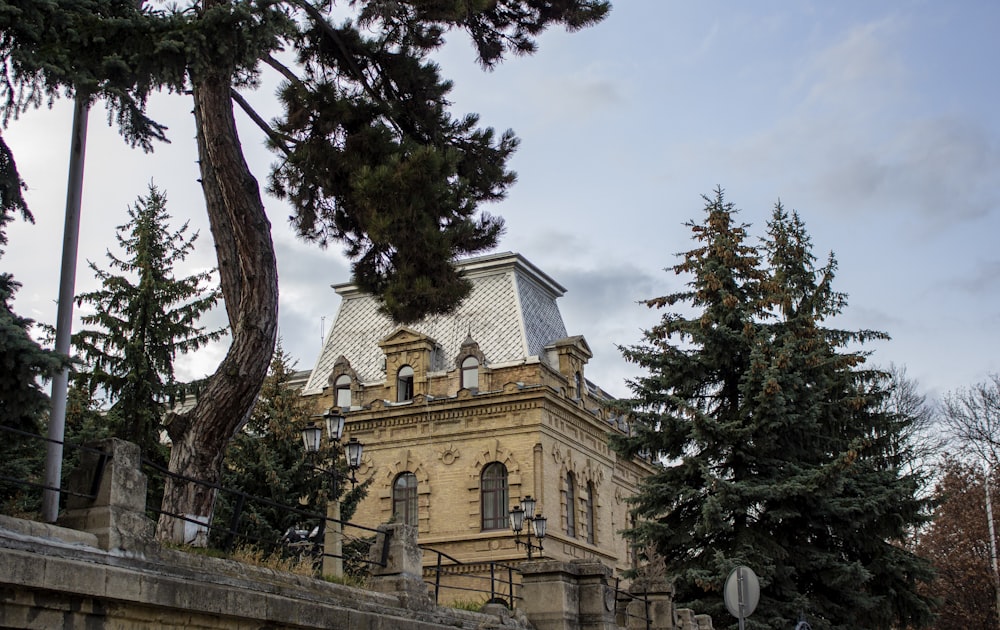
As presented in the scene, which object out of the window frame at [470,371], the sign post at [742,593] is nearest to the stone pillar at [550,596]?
the sign post at [742,593]

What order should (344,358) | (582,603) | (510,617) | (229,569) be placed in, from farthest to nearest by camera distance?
(344,358) < (582,603) < (510,617) < (229,569)

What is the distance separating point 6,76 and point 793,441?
20.3m

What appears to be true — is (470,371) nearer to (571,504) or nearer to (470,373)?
(470,373)

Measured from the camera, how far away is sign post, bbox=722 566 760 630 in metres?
14.4

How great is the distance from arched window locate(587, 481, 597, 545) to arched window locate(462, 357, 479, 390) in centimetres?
576

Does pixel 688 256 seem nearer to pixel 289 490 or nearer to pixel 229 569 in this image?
pixel 289 490

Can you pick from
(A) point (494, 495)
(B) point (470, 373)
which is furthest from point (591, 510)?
(B) point (470, 373)

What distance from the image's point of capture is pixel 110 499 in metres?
9.02

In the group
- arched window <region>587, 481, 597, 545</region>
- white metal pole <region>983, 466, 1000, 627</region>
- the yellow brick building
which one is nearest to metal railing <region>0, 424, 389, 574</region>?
the yellow brick building

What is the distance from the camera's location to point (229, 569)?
10.2 meters

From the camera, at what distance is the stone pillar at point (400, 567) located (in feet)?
42.9

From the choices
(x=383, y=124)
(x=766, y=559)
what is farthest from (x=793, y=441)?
(x=383, y=124)

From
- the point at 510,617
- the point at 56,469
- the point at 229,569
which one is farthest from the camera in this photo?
the point at 510,617

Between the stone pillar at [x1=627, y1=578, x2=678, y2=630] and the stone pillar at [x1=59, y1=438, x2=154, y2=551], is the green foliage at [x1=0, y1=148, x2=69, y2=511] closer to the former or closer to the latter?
the stone pillar at [x1=59, y1=438, x2=154, y2=551]
